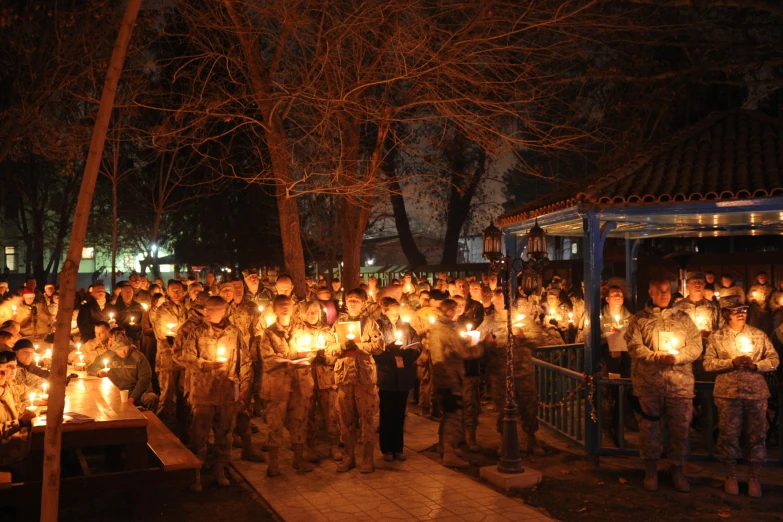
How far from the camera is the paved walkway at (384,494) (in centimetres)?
754

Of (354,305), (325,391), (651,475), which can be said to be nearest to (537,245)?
(354,305)

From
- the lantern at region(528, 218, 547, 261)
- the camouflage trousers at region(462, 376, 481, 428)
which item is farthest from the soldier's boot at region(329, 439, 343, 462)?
the lantern at region(528, 218, 547, 261)

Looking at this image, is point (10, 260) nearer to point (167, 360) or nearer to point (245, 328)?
point (167, 360)

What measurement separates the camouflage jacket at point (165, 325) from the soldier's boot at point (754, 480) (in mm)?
7416

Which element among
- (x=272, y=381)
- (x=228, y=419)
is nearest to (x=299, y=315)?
(x=272, y=381)

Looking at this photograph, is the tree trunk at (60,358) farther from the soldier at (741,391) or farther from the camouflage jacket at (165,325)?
the soldier at (741,391)

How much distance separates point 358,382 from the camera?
8961 millimetres

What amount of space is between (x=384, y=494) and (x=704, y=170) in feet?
20.1

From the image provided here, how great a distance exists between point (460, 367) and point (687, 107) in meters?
10.2

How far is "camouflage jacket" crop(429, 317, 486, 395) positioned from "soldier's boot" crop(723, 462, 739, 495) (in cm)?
306

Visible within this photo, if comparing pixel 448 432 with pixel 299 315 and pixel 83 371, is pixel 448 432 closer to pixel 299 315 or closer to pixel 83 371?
pixel 299 315

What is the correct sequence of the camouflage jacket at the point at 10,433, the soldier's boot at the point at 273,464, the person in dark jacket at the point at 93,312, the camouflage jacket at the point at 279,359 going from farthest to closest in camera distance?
1. the person in dark jacket at the point at 93,312
2. the soldier's boot at the point at 273,464
3. the camouflage jacket at the point at 279,359
4. the camouflage jacket at the point at 10,433

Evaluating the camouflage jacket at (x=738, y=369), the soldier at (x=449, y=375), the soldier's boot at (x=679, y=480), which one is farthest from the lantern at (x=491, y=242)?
the soldier's boot at (x=679, y=480)

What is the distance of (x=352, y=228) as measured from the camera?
16953 mm
